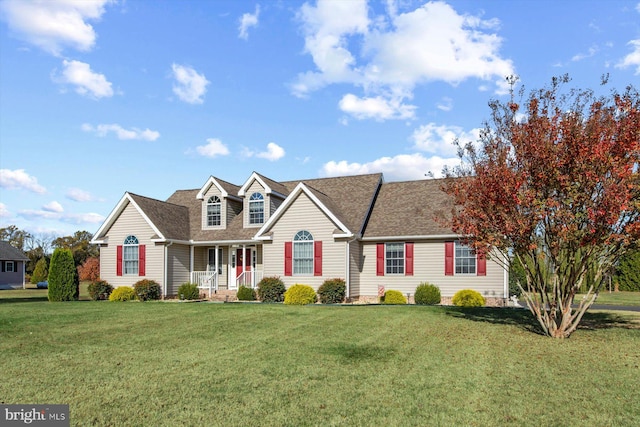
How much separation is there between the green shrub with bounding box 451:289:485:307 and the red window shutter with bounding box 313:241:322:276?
6158 mm

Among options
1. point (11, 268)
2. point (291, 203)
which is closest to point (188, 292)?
point (291, 203)

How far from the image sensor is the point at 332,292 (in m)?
21.5

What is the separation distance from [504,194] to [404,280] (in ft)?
38.5

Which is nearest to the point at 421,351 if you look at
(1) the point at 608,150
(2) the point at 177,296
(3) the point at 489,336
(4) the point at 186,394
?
(3) the point at 489,336

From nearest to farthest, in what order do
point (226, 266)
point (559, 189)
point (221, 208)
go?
point (559, 189) < point (226, 266) < point (221, 208)

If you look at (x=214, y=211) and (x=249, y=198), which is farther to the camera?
(x=214, y=211)

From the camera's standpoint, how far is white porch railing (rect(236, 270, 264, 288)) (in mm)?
25484

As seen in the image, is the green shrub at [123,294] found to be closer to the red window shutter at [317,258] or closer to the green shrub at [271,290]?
the green shrub at [271,290]

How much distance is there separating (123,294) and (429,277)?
1544cm

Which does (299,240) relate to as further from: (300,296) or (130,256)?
(130,256)

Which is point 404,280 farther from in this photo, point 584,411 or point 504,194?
point 584,411

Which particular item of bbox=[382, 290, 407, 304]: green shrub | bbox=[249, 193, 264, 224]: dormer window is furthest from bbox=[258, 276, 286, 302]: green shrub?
bbox=[382, 290, 407, 304]: green shrub

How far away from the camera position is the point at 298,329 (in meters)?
13.1

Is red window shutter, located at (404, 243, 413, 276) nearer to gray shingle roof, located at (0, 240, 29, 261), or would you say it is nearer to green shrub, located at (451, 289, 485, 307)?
green shrub, located at (451, 289, 485, 307)
